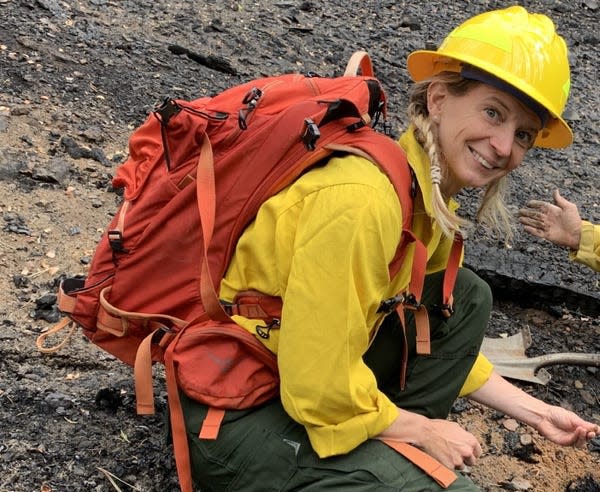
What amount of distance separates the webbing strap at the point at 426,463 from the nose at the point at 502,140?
0.90 metres

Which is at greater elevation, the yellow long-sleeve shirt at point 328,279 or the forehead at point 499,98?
the forehead at point 499,98

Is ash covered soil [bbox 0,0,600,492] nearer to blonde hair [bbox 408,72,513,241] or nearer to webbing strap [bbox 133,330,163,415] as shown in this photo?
webbing strap [bbox 133,330,163,415]

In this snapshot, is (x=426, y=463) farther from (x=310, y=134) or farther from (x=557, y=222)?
(x=557, y=222)

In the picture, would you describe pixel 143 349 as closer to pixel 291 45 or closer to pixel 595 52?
pixel 291 45

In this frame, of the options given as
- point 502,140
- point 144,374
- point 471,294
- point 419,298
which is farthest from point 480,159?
point 144,374

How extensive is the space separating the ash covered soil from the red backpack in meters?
0.67

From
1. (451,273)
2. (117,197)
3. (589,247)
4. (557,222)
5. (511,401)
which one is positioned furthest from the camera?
(117,197)

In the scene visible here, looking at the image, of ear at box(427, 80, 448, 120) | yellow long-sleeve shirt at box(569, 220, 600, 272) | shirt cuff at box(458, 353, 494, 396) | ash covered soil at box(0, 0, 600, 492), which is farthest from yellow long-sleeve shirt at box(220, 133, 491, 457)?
yellow long-sleeve shirt at box(569, 220, 600, 272)

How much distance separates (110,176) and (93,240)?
642mm

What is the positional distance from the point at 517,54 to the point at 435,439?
3.83 feet

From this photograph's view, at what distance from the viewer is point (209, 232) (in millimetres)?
2141

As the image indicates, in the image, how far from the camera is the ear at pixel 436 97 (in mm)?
2361

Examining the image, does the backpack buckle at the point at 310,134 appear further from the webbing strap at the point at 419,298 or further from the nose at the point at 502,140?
the nose at the point at 502,140

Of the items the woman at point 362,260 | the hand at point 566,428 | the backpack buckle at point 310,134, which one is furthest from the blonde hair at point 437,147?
the hand at point 566,428
